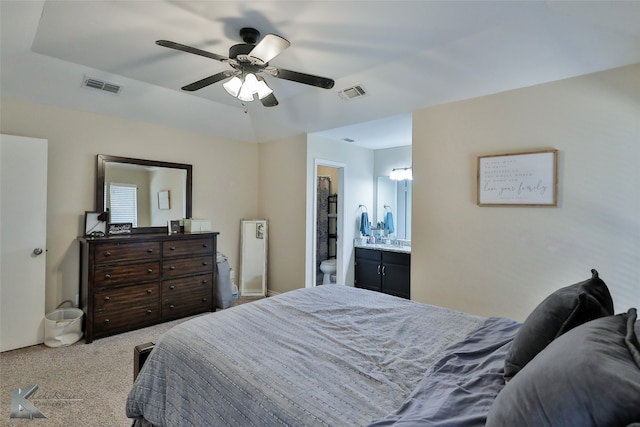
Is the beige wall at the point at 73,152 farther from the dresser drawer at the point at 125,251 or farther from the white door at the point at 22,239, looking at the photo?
the dresser drawer at the point at 125,251

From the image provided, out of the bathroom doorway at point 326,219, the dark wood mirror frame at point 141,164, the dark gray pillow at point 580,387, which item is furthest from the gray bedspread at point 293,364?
the bathroom doorway at point 326,219

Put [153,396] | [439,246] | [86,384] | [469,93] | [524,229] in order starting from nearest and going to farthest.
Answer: [153,396] → [86,384] → [524,229] → [469,93] → [439,246]

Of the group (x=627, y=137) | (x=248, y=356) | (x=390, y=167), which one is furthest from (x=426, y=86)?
(x=248, y=356)

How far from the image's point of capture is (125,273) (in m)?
3.24

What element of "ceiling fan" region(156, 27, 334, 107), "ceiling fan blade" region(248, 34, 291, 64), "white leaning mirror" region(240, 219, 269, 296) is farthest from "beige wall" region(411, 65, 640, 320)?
"white leaning mirror" region(240, 219, 269, 296)

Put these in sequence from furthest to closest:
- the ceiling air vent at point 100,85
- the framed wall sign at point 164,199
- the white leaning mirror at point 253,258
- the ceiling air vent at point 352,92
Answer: the white leaning mirror at point 253,258 → the framed wall sign at point 164,199 → the ceiling air vent at point 352,92 → the ceiling air vent at point 100,85

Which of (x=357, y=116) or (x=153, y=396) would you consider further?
(x=357, y=116)

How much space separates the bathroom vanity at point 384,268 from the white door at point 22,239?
386 centimetres

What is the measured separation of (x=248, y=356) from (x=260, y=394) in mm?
261

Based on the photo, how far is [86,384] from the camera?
234cm

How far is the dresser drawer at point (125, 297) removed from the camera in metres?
3.09

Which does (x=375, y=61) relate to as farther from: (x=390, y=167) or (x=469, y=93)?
(x=390, y=167)

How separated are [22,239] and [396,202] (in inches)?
188
